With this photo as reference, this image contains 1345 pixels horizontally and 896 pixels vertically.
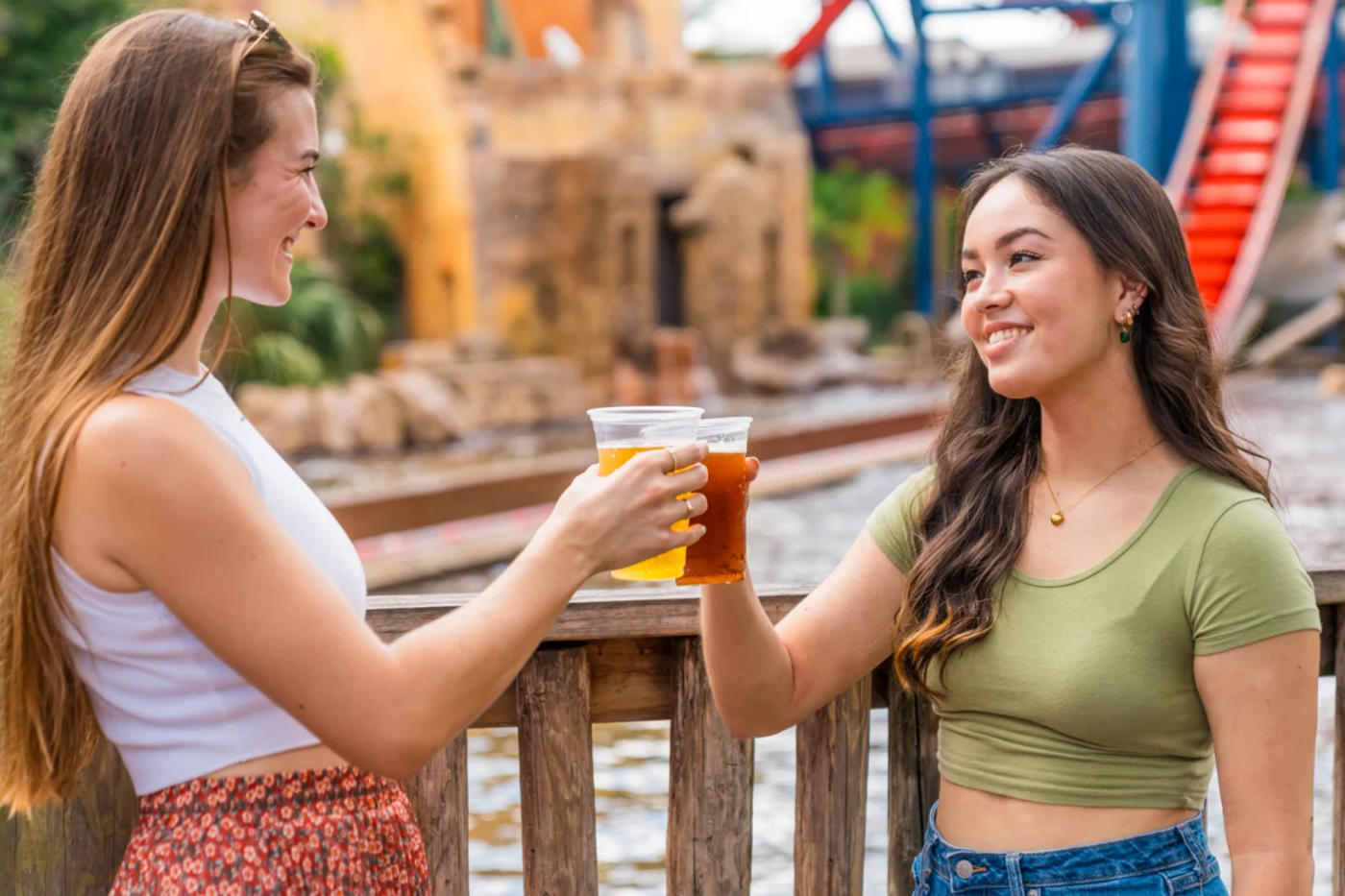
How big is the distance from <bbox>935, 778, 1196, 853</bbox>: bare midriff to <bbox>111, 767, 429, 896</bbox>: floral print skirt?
0.64 metres

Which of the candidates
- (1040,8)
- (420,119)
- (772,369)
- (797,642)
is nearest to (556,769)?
(797,642)

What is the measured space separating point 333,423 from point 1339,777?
11549mm

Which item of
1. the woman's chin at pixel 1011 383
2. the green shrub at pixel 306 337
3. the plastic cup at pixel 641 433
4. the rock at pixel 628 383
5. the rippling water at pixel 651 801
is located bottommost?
the rock at pixel 628 383

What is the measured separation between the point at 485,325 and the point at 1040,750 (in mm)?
16878

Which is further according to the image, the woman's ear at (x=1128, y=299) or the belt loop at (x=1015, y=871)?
the woman's ear at (x=1128, y=299)

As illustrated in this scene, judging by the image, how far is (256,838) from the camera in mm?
1231

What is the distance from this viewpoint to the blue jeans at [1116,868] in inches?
59.4

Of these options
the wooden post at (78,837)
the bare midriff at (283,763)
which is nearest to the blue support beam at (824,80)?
the wooden post at (78,837)

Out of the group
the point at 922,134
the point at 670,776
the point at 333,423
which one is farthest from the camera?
the point at 922,134

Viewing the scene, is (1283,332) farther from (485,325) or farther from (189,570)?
(189,570)

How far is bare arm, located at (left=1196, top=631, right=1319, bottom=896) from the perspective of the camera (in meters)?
1.47

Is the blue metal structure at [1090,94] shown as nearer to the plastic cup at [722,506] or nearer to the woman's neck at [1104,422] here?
the woman's neck at [1104,422]

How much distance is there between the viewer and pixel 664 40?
975 inches

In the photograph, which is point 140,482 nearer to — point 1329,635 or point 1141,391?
point 1141,391
